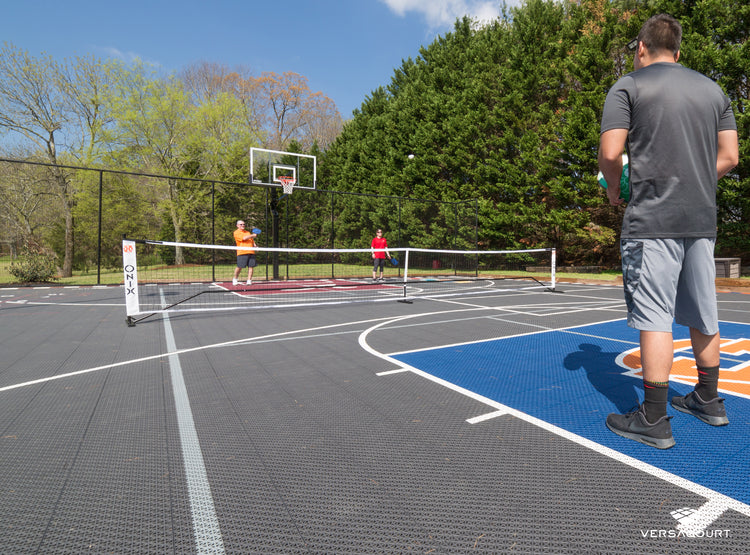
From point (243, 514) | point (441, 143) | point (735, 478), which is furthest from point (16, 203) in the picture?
point (735, 478)

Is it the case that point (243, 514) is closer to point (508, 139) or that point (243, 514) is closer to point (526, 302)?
point (526, 302)

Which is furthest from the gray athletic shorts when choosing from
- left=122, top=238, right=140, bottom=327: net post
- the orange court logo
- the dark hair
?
left=122, top=238, right=140, bottom=327: net post

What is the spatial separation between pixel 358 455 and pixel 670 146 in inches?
90.3

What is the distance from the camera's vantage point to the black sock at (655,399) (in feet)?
6.89

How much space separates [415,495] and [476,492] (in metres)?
0.27

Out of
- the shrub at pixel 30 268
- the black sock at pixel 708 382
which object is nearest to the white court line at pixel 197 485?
the black sock at pixel 708 382

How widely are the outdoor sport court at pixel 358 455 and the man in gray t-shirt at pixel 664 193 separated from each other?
0.54 meters

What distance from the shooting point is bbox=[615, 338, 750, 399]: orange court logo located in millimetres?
3203

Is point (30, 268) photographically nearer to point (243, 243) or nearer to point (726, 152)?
point (243, 243)

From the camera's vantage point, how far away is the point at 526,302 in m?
8.70

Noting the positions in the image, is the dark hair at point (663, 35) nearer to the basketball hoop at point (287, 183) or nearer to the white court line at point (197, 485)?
the white court line at point (197, 485)

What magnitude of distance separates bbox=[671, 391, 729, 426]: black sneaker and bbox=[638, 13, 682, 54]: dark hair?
80.8 inches

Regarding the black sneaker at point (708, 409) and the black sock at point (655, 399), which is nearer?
the black sock at point (655, 399)

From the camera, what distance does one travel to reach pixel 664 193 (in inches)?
83.6
